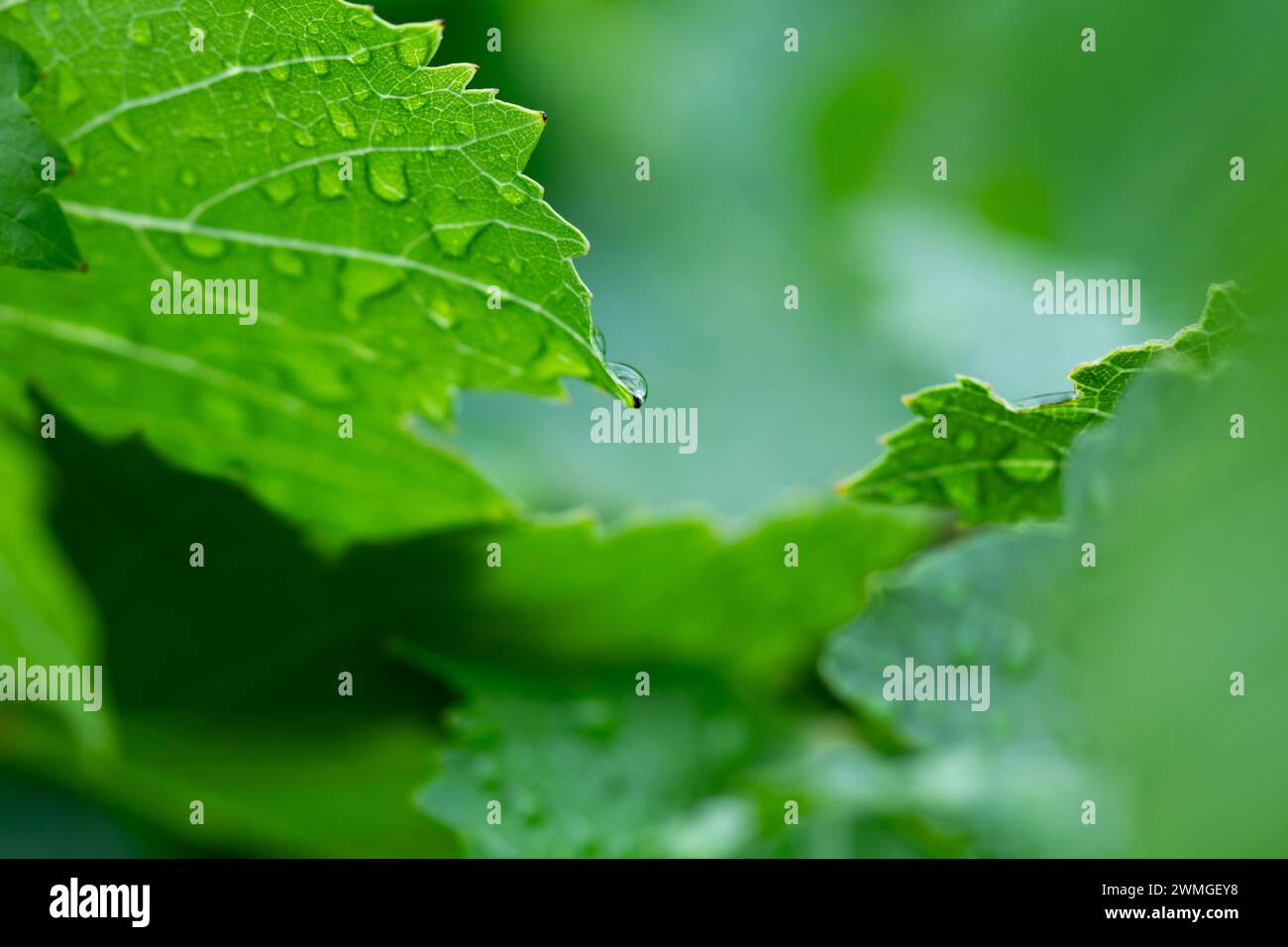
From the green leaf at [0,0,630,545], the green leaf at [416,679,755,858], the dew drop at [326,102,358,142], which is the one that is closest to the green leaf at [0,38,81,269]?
the green leaf at [0,0,630,545]

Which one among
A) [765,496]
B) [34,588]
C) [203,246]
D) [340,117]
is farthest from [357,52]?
[765,496]

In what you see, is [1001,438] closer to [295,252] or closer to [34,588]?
[295,252]

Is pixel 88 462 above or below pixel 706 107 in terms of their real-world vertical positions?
below

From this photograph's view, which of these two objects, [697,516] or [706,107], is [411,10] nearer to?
[706,107]

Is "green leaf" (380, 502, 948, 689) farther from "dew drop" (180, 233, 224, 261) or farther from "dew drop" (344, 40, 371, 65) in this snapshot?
"dew drop" (344, 40, 371, 65)

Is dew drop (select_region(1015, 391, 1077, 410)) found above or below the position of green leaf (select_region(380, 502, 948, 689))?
above
